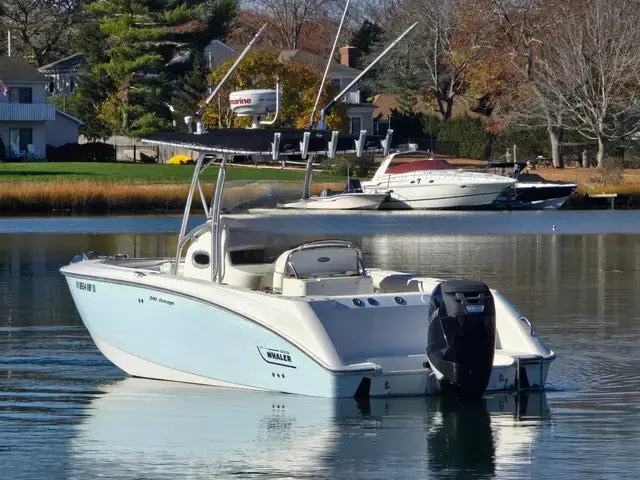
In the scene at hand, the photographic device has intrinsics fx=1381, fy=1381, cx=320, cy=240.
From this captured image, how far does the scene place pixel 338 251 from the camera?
13.9m

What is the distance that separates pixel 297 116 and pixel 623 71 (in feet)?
54.3

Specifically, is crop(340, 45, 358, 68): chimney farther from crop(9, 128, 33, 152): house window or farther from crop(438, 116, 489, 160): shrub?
crop(9, 128, 33, 152): house window

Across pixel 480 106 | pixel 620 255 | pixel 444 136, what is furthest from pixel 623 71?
pixel 620 255

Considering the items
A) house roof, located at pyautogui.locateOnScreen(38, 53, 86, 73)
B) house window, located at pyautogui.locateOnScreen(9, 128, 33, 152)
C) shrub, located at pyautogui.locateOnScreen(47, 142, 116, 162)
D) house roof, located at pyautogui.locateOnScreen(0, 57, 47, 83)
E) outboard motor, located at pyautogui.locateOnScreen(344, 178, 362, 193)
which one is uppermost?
house roof, located at pyautogui.locateOnScreen(38, 53, 86, 73)

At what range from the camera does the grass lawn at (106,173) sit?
57312mm

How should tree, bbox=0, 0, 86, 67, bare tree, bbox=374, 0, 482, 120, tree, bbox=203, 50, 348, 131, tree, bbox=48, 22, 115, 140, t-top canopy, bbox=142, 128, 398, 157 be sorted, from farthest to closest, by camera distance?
1. tree, bbox=0, 0, 86, 67
2. bare tree, bbox=374, 0, 482, 120
3. tree, bbox=48, 22, 115, 140
4. tree, bbox=203, 50, 348, 131
5. t-top canopy, bbox=142, 128, 398, 157

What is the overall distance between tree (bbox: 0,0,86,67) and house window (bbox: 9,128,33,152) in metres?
15.6

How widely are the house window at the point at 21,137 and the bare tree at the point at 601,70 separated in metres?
27.9

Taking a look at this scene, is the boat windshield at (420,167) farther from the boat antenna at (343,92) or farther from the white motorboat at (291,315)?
the white motorboat at (291,315)

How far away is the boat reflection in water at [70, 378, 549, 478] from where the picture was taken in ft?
35.2

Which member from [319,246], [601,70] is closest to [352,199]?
[601,70]

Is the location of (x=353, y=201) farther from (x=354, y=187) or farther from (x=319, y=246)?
(x=319, y=246)

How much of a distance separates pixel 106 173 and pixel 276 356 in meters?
50.8

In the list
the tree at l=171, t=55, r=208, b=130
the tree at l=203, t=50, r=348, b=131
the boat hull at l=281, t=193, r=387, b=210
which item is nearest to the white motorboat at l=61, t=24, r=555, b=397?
the boat hull at l=281, t=193, r=387, b=210
